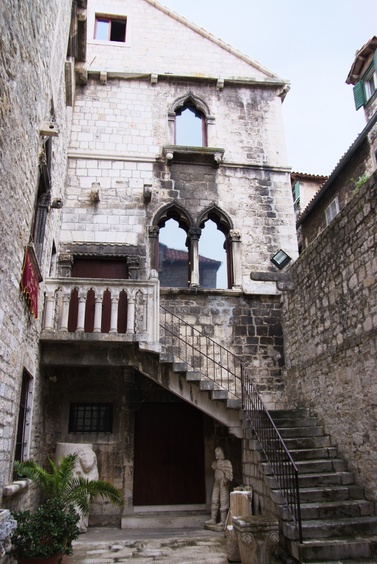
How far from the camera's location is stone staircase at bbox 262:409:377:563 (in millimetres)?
5305

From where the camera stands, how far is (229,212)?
1105 centimetres

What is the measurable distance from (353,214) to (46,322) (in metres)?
5.17

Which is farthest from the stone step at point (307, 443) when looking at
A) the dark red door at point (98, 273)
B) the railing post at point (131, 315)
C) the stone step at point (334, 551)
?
the dark red door at point (98, 273)

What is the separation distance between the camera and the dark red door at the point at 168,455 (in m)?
9.31

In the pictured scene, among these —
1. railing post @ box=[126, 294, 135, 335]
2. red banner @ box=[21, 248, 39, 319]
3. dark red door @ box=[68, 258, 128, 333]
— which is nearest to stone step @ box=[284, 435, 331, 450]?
railing post @ box=[126, 294, 135, 335]

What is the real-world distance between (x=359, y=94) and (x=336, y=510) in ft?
39.9

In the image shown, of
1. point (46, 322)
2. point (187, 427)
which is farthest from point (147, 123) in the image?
point (187, 427)

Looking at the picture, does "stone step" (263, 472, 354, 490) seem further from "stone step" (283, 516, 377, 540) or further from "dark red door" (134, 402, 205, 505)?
"dark red door" (134, 402, 205, 505)

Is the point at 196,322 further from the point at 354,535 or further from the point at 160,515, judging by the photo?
the point at 354,535

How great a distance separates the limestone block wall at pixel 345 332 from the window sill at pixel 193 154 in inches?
147

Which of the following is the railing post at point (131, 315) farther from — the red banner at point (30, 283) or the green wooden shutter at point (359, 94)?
the green wooden shutter at point (359, 94)

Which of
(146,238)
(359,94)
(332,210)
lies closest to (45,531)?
(146,238)

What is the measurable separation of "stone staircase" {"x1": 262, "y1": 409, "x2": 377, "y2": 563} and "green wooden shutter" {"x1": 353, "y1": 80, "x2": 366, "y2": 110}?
1044 centimetres

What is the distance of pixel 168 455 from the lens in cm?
959
